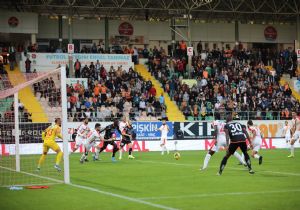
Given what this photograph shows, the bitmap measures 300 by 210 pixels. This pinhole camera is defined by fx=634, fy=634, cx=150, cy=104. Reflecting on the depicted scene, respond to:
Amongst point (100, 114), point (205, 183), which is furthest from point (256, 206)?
point (100, 114)

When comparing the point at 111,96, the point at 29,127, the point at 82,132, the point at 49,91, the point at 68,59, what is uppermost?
the point at 68,59

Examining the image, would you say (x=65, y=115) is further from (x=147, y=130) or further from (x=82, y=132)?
(x=147, y=130)

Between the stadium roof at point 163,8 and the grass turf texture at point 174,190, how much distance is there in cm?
2986

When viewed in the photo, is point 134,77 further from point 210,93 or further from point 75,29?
point 75,29

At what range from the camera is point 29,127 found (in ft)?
123

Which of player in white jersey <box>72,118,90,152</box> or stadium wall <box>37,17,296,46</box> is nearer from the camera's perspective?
player in white jersey <box>72,118,90,152</box>

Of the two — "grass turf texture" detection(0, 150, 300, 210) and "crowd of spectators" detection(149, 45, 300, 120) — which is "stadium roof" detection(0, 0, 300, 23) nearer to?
"crowd of spectators" detection(149, 45, 300, 120)

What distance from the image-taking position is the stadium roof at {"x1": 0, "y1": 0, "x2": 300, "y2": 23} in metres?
54.2

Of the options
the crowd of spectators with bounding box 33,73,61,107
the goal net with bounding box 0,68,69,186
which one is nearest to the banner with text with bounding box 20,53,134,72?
the goal net with bounding box 0,68,69,186

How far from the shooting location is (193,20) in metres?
63.5

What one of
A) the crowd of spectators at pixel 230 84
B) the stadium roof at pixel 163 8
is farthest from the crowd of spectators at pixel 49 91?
the stadium roof at pixel 163 8

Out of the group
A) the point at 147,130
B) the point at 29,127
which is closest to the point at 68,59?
the point at 147,130

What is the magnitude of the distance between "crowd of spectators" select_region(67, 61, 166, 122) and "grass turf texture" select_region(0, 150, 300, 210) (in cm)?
1898

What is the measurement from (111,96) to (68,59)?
7.02 m
